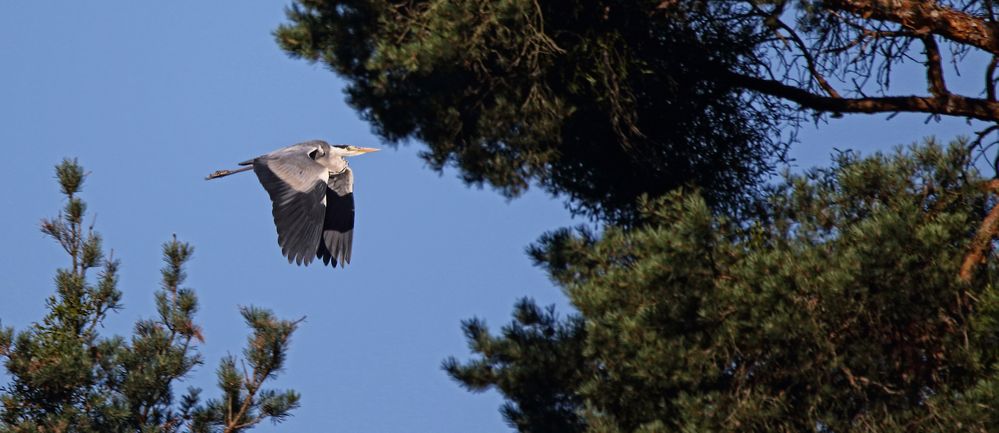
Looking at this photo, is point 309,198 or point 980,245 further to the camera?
point 309,198

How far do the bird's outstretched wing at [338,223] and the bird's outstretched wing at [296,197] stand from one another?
429mm

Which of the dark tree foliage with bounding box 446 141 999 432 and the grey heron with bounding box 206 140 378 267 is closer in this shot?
the dark tree foliage with bounding box 446 141 999 432

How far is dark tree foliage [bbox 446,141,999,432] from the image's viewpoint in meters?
5.58

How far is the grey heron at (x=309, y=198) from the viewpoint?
27.1 ft

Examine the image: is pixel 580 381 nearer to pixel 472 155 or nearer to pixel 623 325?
pixel 623 325

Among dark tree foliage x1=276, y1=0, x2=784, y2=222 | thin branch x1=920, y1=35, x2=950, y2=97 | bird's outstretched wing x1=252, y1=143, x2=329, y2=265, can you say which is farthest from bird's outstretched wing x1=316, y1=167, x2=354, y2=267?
thin branch x1=920, y1=35, x2=950, y2=97

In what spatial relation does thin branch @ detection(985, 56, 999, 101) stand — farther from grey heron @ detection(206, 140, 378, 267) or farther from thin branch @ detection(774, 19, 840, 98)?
grey heron @ detection(206, 140, 378, 267)

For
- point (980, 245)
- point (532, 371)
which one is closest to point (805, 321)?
point (980, 245)

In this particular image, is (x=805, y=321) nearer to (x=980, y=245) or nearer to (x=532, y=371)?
(x=980, y=245)

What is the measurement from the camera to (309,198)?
8.46 m

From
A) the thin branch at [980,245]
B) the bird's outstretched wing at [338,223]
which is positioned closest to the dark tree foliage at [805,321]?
the thin branch at [980,245]

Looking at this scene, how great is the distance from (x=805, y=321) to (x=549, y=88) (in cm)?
245

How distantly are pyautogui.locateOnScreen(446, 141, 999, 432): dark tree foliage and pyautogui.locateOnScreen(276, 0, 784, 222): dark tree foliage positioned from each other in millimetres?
1506

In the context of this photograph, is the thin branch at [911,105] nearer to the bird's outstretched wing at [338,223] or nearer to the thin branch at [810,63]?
the thin branch at [810,63]
